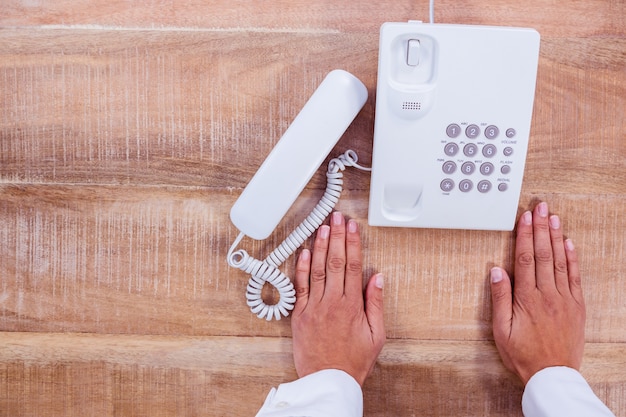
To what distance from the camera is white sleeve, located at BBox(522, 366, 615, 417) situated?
2.22 feet

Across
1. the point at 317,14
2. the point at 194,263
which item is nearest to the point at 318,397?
the point at 194,263

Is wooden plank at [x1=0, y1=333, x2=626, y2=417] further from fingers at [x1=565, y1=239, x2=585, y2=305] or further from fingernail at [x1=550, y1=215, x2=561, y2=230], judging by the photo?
fingernail at [x1=550, y1=215, x2=561, y2=230]

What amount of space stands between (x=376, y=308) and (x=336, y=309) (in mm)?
61

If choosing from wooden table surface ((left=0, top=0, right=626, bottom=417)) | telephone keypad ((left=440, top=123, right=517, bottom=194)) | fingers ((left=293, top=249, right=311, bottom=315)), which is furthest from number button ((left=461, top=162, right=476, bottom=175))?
fingers ((left=293, top=249, right=311, bottom=315))

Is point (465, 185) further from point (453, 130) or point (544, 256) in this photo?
point (544, 256)

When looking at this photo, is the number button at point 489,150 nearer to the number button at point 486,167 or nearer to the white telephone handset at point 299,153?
the number button at point 486,167

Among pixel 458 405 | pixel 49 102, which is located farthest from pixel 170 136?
pixel 458 405

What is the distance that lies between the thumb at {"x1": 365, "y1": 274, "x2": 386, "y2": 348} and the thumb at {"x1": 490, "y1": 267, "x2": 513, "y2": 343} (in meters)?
0.17

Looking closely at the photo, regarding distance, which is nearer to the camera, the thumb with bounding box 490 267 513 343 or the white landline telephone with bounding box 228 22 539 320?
the white landline telephone with bounding box 228 22 539 320

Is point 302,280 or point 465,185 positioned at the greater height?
point 465,185

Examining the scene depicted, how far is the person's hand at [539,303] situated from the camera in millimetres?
766

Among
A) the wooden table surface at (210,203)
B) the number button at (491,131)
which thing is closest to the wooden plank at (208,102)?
the wooden table surface at (210,203)

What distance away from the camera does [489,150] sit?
2.25 ft

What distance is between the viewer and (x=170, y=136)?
2.48 feet
